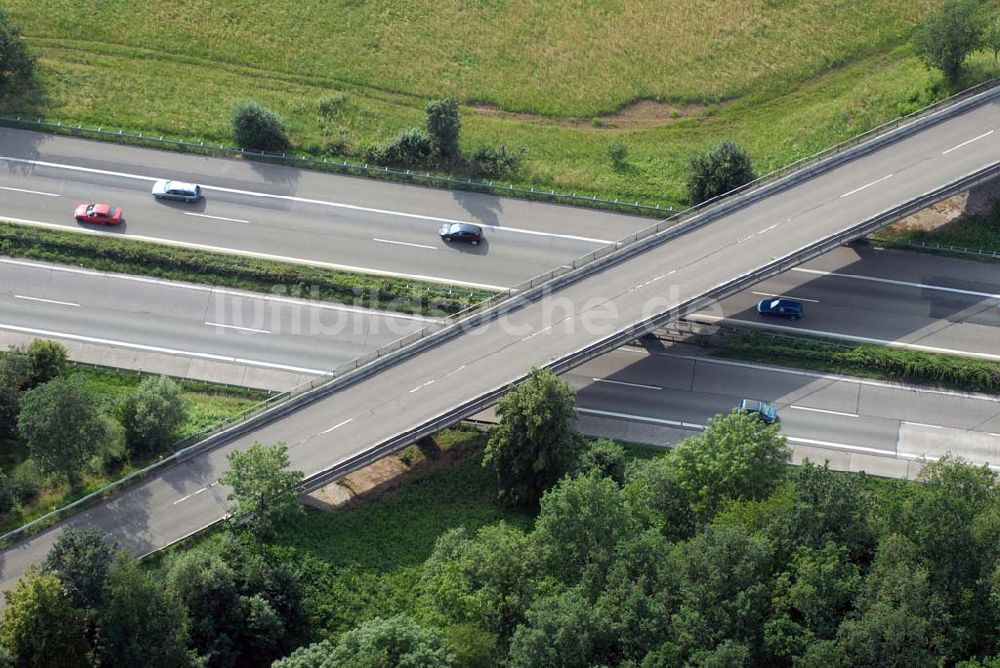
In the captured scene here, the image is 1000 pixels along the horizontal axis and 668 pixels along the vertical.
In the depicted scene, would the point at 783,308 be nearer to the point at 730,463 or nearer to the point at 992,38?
the point at 730,463

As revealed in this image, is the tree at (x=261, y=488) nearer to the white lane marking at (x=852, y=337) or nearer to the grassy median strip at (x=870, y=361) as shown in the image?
the white lane marking at (x=852, y=337)

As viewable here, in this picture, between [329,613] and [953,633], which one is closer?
[953,633]

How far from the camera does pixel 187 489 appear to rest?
303ft

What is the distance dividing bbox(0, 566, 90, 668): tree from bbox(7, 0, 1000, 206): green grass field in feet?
159

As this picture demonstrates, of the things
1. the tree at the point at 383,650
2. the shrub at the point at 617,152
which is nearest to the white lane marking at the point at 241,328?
the tree at the point at 383,650

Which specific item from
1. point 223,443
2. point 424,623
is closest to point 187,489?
point 223,443

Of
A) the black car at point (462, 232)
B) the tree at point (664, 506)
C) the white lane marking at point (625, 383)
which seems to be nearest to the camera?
the tree at point (664, 506)

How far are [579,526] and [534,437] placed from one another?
9.57m

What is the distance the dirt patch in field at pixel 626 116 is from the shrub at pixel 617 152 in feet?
14.1

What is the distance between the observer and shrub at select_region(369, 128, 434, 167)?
367 ft

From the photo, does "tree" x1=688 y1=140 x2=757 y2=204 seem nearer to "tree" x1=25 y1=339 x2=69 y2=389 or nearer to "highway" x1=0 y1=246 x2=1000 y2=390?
"highway" x1=0 y1=246 x2=1000 y2=390

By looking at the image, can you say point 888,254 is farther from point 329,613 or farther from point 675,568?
point 329,613

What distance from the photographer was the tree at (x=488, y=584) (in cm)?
8169

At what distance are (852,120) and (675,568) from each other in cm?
5251
